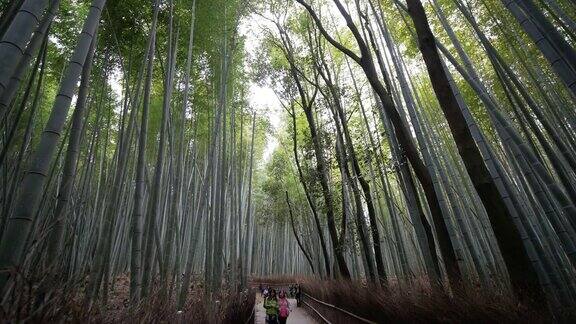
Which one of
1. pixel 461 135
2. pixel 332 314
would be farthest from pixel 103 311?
pixel 332 314

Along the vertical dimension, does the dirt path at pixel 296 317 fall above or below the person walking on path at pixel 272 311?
below

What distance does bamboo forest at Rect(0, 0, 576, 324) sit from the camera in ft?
5.75

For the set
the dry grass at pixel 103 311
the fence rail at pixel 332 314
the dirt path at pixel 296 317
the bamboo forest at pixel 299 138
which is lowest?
the dirt path at pixel 296 317

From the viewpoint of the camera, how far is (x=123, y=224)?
6.10 meters

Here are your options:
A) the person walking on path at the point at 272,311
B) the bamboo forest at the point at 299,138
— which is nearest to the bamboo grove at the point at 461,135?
the bamboo forest at the point at 299,138

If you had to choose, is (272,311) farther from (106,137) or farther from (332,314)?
(106,137)

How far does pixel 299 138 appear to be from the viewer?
32.2 feet

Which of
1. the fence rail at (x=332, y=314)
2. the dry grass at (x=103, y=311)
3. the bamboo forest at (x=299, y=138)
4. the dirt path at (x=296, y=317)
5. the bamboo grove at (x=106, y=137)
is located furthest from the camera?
the dirt path at (x=296, y=317)

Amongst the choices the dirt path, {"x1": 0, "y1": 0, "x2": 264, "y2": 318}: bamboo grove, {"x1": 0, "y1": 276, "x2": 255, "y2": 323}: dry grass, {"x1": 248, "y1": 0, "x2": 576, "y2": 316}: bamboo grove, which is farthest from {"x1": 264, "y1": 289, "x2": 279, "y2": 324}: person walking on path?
the dirt path

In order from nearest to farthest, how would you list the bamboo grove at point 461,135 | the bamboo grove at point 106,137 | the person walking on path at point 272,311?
the bamboo grove at point 106,137, the bamboo grove at point 461,135, the person walking on path at point 272,311

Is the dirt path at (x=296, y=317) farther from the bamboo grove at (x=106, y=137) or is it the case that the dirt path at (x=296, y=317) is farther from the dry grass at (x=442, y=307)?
the dry grass at (x=442, y=307)

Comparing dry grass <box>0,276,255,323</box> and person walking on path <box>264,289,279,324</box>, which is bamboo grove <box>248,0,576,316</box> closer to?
person walking on path <box>264,289,279,324</box>

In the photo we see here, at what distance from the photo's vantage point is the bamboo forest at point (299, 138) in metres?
1.75

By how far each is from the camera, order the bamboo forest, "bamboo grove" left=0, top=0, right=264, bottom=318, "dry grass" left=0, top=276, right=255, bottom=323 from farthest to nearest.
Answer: the bamboo forest < "bamboo grove" left=0, top=0, right=264, bottom=318 < "dry grass" left=0, top=276, right=255, bottom=323
